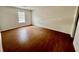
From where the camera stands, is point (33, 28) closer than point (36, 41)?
Yes

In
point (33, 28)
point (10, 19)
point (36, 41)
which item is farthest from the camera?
point (36, 41)

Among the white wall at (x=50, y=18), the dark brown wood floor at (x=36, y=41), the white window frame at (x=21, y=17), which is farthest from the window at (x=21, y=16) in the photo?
the dark brown wood floor at (x=36, y=41)

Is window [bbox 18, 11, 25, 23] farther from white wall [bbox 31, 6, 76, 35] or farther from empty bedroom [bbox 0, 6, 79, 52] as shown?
white wall [bbox 31, 6, 76, 35]

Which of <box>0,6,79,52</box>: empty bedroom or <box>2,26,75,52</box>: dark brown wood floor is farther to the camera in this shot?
<box>2,26,75,52</box>: dark brown wood floor

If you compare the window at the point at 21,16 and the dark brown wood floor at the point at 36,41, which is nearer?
the window at the point at 21,16

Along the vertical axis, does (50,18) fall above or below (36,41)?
above

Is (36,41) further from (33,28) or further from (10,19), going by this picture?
(10,19)

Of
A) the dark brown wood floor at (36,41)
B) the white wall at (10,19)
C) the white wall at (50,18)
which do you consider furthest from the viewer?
the dark brown wood floor at (36,41)

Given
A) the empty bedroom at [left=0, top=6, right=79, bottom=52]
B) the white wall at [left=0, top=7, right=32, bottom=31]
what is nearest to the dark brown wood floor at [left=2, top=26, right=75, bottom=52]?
the empty bedroom at [left=0, top=6, right=79, bottom=52]

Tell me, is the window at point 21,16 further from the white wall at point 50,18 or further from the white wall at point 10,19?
the white wall at point 50,18

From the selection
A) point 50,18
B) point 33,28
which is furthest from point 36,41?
point 50,18
